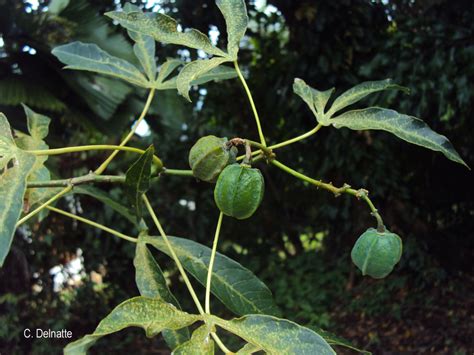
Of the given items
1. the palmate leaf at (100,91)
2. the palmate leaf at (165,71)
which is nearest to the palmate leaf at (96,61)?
the palmate leaf at (165,71)

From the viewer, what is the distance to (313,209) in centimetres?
403

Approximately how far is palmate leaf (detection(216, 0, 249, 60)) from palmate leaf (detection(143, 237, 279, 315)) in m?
0.25

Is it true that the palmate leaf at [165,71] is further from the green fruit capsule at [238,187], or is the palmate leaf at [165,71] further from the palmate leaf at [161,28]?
the green fruit capsule at [238,187]

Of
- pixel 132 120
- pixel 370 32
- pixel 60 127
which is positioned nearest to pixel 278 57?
pixel 370 32

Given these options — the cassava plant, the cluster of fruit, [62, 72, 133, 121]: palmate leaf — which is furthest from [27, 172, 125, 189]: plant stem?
[62, 72, 133, 121]: palmate leaf

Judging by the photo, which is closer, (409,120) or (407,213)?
(409,120)

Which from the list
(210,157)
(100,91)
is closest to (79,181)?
(210,157)

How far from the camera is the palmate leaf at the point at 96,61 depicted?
871 millimetres

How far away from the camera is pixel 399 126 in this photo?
0.69 metres

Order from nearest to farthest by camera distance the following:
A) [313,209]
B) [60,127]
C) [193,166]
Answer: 1. [193,166]
2. [60,127]
3. [313,209]

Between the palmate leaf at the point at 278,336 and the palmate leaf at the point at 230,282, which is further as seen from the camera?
the palmate leaf at the point at 230,282

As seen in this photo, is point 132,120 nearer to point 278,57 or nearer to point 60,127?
point 60,127

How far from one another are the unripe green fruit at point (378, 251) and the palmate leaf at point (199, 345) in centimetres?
22

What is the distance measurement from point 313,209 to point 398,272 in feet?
2.69
